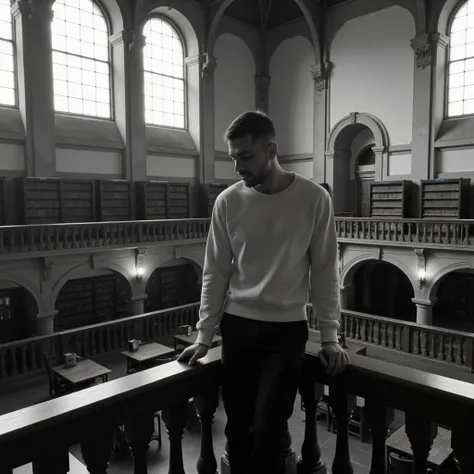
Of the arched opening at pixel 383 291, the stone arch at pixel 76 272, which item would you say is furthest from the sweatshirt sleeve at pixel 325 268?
the arched opening at pixel 383 291

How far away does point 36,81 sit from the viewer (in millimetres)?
12094

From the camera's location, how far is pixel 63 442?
145 centimetres

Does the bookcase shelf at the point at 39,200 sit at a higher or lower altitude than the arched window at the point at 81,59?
lower

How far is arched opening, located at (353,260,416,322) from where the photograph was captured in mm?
16062

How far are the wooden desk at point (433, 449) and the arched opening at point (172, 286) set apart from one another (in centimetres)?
979

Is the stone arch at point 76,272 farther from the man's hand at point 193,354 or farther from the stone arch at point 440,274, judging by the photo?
the man's hand at point 193,354

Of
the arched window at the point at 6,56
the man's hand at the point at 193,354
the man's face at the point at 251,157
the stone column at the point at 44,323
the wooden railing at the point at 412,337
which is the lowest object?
the wooden railing at the point at 412,337

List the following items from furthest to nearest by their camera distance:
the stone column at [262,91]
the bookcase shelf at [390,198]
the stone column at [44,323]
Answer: the stone column at [262,91]
the bookcase shelf at [390,198]
the stone column at [44,323]

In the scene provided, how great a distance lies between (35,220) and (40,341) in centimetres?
300

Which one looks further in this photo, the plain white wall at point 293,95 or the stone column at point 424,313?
the plain white wall at point 293,95

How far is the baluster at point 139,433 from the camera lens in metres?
1.67

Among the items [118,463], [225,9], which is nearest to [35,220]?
[118,463]

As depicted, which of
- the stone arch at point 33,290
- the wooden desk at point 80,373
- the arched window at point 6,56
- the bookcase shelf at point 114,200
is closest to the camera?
the wooden desk at point 80,373

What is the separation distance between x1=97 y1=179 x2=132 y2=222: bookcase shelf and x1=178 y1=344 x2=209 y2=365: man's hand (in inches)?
459
